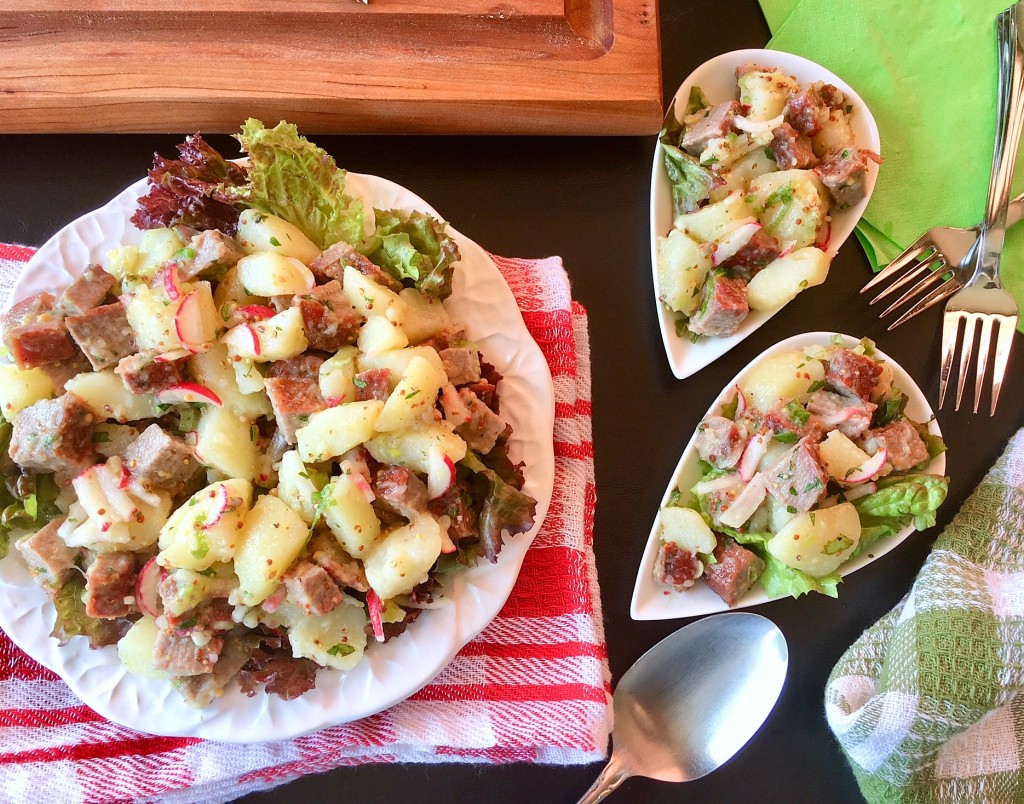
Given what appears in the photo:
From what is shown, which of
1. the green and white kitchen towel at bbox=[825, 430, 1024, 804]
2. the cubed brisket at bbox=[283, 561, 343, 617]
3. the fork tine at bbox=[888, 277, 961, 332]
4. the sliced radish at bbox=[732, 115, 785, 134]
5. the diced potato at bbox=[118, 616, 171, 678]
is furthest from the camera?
the fork tine at bbox=[888, 277, 961, 332]

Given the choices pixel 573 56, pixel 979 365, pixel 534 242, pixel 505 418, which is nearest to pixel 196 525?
pixel 505 418

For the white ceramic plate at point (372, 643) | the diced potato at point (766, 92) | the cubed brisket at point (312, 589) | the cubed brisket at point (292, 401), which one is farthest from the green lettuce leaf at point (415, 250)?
the diced potato at point (766, 92)

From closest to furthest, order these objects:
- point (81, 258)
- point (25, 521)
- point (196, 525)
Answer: point (196, 525), point (25, 521), point (81, 258)

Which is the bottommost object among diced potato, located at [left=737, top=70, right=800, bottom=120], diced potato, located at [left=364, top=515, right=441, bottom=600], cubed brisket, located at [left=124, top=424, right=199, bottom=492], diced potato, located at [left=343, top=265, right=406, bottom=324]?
diced potato, located at [left=364, top=515, right=441, bottom=600]

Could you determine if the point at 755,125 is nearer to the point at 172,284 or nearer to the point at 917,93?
the point at 917,93

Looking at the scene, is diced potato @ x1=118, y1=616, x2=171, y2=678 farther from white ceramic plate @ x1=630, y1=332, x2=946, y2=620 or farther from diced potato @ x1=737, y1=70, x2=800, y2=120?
diced potato @ x1=737, y1=70, x2=800, y2=120

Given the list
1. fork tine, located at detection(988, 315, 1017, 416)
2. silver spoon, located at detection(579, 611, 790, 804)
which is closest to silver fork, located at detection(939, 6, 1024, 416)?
fork tine, located at detection(988, 315, 1017, 416)

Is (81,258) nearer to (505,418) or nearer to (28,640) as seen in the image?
(28,640)
